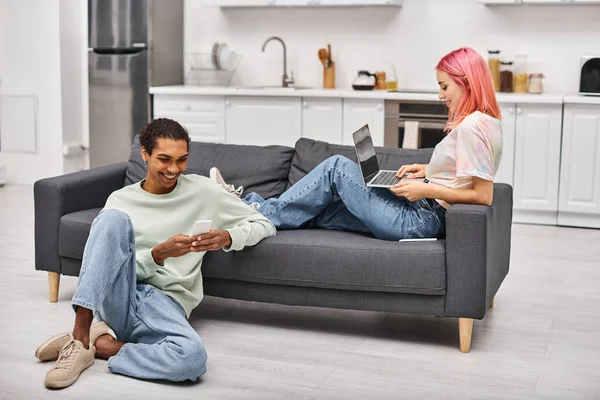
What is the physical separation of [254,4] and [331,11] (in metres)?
0.59

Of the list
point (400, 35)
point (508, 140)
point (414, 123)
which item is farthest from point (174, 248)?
point (400, 35)

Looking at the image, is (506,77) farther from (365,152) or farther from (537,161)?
(365,152)

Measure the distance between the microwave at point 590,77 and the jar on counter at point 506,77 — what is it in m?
0.51

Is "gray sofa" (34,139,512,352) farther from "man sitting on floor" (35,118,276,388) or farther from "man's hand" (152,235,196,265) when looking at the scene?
"man's hand" (152,235,196,265)

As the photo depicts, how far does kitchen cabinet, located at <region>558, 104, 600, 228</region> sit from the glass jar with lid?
0.53 m

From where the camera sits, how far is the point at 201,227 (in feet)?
10.0

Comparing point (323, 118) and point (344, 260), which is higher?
point (323, 118)

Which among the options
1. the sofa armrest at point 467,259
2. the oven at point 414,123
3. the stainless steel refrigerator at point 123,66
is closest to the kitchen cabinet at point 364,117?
the oven at point 414,123

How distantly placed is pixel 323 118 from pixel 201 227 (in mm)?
3327

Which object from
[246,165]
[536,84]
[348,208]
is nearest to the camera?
[348,208]

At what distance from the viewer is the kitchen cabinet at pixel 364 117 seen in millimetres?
6133

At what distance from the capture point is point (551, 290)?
4.23m

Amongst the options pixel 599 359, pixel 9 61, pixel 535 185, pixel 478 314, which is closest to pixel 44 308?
pixel 478 314

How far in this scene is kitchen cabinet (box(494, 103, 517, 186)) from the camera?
19.1 feet
